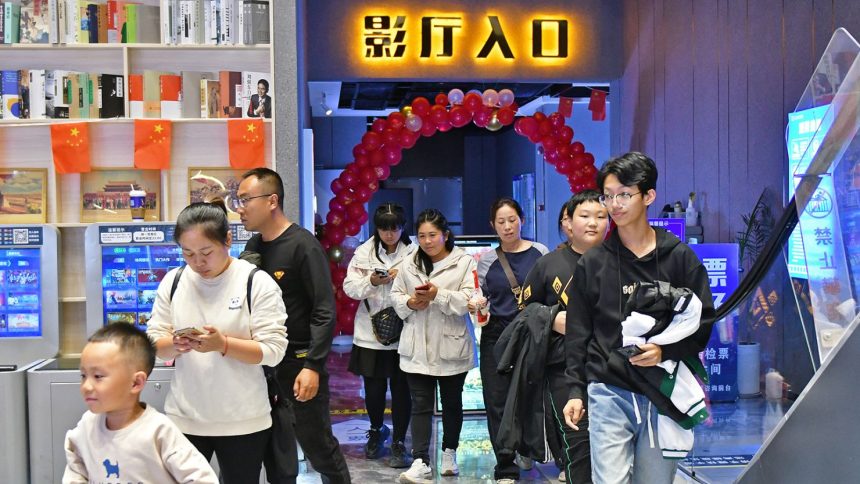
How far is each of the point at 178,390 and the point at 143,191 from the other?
76.9 inches

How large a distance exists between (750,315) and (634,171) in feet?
8.04

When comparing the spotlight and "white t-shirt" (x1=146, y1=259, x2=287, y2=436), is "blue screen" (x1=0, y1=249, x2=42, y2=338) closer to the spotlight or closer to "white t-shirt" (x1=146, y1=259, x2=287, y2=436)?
"white t-shirt" (x1=146, y1=259, x2=287, y2=436)

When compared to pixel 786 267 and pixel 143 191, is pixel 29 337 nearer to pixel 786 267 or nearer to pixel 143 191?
pixel 143 191

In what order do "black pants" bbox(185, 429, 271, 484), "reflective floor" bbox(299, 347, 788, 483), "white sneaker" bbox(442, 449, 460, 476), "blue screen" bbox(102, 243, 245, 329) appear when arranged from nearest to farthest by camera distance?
"black pants" bbox(185, 429, 271, 484) < "reflective floor" bbox(299, 347, 788, 483) < "blue screen" bbox(102, 243, 245, 329) < "white sneaker" bbox(442, 449, 460, 476)

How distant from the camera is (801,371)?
12.4 ft

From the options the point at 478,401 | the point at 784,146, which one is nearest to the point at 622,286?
the point at 478,401

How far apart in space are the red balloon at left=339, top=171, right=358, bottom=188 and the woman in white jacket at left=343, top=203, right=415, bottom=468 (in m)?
3.09

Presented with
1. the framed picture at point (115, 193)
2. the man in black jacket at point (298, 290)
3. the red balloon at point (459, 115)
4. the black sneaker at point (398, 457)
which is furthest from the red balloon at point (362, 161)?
the man in black jacket at point (298, 290)

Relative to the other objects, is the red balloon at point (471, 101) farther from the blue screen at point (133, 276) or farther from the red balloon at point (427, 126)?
the blue screen at point (133, 276)

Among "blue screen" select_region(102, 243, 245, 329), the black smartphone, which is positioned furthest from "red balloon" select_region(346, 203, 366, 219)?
the black smartphone

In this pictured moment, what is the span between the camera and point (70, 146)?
15.4ft

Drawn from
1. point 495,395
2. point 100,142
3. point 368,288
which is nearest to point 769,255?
point 495,395

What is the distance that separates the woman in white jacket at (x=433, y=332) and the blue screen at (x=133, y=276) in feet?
4.49

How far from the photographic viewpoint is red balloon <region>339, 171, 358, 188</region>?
8875mm
